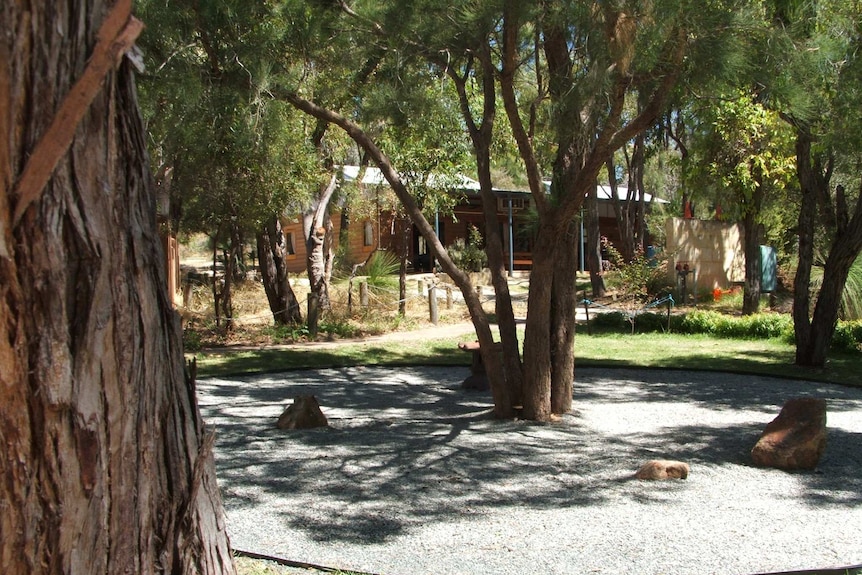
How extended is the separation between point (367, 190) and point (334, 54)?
12021 millimetres

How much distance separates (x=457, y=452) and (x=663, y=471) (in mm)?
1668

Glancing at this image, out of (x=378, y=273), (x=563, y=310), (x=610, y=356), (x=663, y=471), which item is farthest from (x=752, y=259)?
(x=663, y=471)

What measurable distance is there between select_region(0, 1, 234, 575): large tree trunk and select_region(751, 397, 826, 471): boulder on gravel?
4.95m

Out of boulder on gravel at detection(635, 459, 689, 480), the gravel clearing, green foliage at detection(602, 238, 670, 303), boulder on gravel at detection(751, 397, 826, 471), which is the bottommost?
the gravel clearing

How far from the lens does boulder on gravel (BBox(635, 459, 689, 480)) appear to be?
19.4 ft

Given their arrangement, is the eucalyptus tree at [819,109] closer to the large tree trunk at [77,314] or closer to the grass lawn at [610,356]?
the grass lawn at [610,356]

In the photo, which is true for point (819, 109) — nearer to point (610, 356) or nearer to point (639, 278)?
point (610, 356)

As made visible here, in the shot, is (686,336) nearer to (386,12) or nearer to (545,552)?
(386,12)

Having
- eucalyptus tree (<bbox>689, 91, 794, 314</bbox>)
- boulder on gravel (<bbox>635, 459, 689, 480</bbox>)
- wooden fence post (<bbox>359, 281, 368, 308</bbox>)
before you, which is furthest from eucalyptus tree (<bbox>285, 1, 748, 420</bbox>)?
wooden fence post (<bbox>359, 281, 368, 308</bbox>)

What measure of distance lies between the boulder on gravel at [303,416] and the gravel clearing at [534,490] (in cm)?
15

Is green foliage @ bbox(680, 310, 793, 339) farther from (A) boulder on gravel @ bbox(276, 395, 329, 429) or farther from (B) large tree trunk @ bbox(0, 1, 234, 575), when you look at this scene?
(B) large tree trunk @ bbox(0, 1, 234, 575)

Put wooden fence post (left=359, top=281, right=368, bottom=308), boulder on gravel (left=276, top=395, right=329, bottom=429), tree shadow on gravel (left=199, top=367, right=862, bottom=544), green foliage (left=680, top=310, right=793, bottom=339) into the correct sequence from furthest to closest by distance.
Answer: wooden fence post (left=359, top=281, right=368, bottom=308) < green foliage (left=680, top=310, right=793, bottom=339) < boulder on gravel (left=276, top=395, right=329, bottom=429) < tree shadow on gravel (left=199, top=367, right=862, bottom=544)

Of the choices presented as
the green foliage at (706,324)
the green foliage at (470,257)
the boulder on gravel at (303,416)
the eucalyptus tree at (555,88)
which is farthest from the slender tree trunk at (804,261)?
the green foliage at (470,257)

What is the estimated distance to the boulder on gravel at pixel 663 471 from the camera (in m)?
5.92
